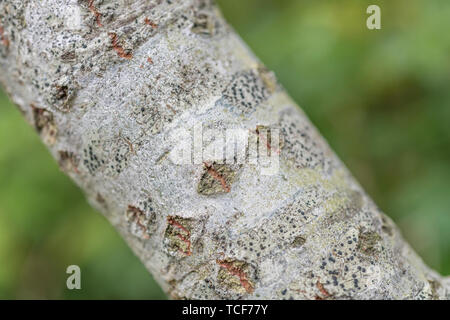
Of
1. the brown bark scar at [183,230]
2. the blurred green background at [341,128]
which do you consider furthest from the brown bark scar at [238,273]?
the blurred green background at [341,128]

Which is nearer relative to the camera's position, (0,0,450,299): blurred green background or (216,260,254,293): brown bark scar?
(216,260,254,293): brown bark scar

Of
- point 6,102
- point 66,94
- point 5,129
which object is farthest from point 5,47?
point 6,102

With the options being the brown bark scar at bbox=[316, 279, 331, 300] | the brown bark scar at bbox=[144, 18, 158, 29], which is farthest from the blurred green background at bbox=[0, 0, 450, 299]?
the brown bark scar at bbox=[144, 18, 158, 29]

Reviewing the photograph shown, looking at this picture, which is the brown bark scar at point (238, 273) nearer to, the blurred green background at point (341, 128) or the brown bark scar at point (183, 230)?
the brown bark scar at point (183, 230)

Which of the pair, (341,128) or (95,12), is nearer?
(95,12)

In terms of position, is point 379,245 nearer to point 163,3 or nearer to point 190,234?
point 190,234

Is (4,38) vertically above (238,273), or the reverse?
(4,38)
